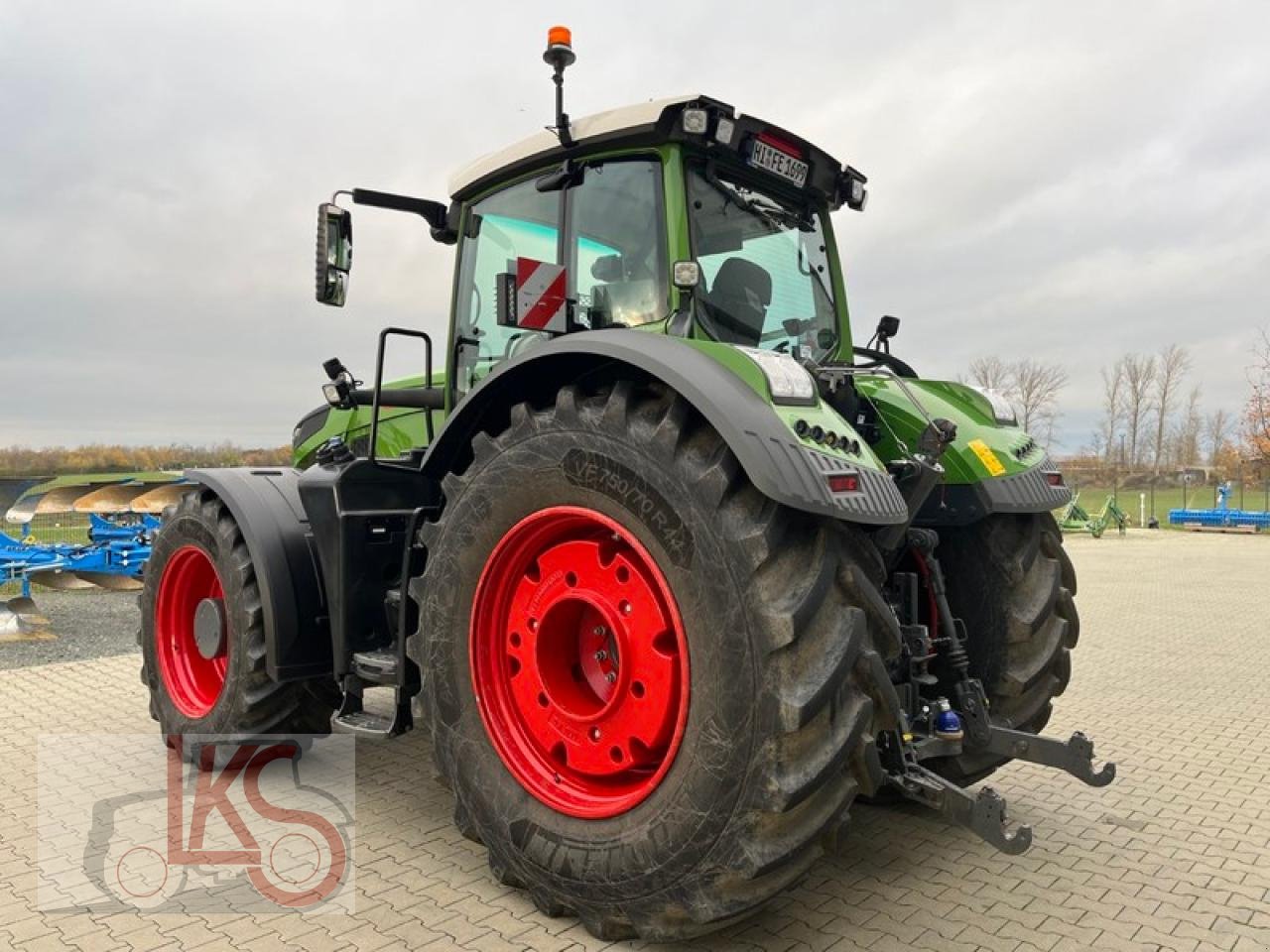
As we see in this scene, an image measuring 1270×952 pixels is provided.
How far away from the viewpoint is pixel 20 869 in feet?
10.2

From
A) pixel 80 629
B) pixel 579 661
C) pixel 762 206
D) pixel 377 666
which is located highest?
pixel 762 206

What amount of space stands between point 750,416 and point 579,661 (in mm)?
1097

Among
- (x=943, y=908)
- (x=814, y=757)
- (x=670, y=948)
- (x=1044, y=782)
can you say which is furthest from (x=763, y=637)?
(x=1044, y=782)

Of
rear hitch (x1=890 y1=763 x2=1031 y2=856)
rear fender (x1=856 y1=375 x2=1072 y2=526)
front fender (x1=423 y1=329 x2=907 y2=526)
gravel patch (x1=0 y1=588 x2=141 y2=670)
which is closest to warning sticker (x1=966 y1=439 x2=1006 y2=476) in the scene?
rear fender (x1=856 y1=375 x2=1072 y2=526)

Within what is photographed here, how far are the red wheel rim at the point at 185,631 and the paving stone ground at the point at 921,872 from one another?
28.3 inches

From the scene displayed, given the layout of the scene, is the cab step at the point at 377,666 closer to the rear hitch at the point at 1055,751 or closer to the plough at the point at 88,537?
the rear hitch at the point at 1055,751

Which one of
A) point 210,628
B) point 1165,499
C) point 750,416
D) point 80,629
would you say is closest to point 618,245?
point 750,416

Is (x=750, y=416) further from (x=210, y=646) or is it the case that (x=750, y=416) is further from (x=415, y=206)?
(x=210, y=646)

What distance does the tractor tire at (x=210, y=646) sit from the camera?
3.98m

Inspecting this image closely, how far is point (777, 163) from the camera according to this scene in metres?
3.53

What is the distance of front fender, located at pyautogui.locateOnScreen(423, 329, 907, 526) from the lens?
231 centimetres

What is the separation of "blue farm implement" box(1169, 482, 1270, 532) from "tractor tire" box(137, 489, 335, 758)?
2900 cm

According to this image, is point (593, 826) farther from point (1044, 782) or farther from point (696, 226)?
point (1044, 782)

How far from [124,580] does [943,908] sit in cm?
984
